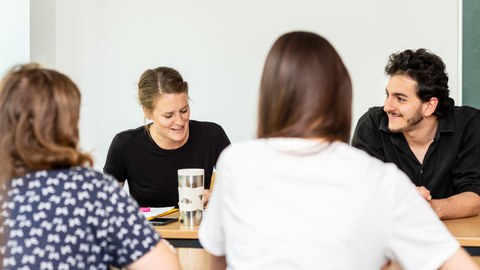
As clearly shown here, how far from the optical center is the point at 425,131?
8.53 ft

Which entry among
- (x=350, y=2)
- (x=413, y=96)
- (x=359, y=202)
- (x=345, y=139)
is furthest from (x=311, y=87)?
(x=350, y=2)

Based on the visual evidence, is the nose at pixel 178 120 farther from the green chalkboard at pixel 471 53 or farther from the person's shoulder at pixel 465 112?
the green chalkboard at pixel 471 53

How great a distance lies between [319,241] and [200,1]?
8.87 ft

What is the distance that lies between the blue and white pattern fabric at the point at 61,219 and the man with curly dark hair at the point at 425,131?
1664 millimetres

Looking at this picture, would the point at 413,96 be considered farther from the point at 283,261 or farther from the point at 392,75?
the point at 283,261

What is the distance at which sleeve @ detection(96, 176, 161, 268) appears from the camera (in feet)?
3.90

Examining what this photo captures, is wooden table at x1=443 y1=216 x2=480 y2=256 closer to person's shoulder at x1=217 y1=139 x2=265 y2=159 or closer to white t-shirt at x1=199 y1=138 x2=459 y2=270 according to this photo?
white t-shirt at x1=199 y1=138 x2=459 y2=270

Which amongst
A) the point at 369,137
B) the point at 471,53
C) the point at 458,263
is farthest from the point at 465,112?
the point at 458,263

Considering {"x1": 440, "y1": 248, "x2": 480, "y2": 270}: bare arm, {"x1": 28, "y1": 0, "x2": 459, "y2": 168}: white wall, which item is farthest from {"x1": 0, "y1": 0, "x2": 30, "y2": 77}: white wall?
{"x1": 440, "y1": 248, "x2": 480, "y2": 270}: bare arm

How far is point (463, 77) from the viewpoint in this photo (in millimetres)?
3273

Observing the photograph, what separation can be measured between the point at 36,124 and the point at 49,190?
0.13 m

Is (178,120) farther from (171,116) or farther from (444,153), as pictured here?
(444,153)

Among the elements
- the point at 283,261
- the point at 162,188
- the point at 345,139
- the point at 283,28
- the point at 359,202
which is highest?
the point at 283,28

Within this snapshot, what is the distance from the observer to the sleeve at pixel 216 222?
1183mm
